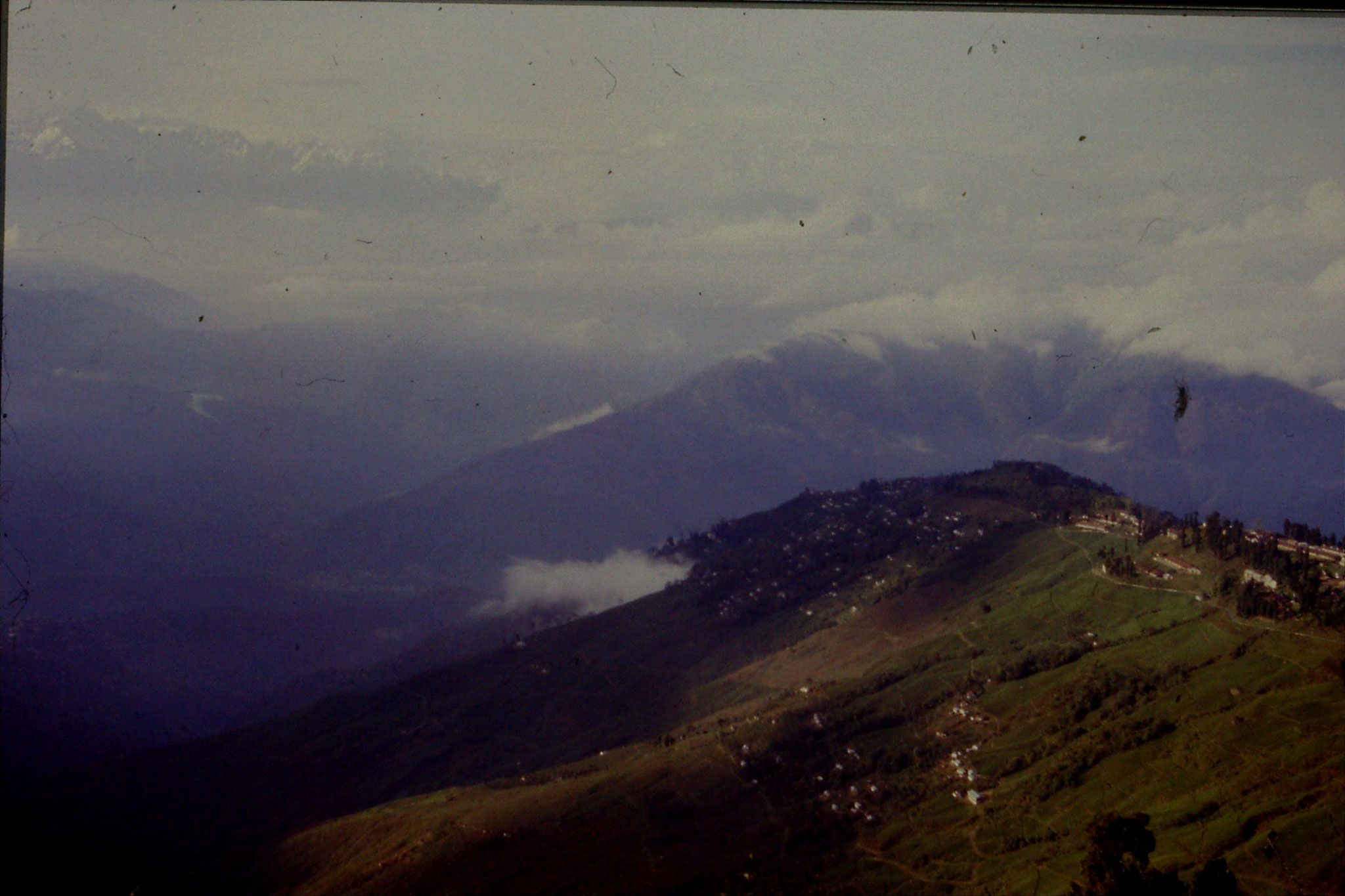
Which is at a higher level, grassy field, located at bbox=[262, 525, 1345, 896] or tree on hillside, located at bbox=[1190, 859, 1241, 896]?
tree on hillside, located at bbox=[1190, 859, 1241, 896]

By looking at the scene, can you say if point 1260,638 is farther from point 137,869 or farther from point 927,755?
point 137,869


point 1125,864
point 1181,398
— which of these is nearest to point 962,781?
point 1181,398

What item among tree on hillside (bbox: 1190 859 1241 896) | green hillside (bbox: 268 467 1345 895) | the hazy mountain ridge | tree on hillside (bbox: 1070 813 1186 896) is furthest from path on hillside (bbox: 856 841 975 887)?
the hazy mountain ridge

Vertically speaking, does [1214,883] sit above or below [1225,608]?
above

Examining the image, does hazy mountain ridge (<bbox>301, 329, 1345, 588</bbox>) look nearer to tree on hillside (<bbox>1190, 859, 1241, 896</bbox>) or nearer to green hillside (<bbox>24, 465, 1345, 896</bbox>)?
green hillside (<bbox>24, 465, 1345, 896</bbox>)

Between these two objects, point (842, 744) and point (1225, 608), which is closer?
point (1225, 608)

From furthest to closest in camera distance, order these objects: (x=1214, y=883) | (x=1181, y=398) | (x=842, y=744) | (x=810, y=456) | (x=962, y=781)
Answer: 1. (x=810, y=456)
2. (x=842, y=744)
3. (x=962, y=781)
4. (x=1181, y=398)
5. (x=1214, y=883)

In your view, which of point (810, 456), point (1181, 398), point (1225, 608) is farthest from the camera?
point (810, 456)

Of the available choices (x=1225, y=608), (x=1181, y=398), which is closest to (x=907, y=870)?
(x=1181, y=398)

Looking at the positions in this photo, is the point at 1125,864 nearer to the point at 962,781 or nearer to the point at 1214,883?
the point at 1214,883
